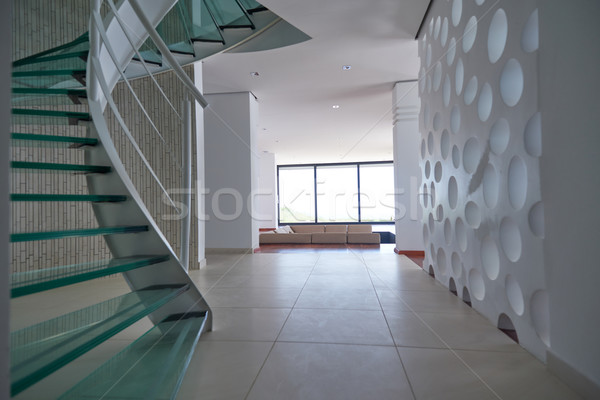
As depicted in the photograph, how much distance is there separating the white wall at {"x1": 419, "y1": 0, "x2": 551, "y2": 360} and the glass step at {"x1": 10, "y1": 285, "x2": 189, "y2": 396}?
67.1 inches

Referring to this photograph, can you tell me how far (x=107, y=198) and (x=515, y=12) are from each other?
2101mm

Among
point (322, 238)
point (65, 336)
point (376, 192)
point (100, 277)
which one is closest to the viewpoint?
point (65, 336)

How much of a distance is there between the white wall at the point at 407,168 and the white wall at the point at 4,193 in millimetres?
4784

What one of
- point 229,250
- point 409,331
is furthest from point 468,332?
point 229,250

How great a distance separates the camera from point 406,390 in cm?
132

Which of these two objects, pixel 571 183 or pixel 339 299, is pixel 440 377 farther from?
pixel 339 299

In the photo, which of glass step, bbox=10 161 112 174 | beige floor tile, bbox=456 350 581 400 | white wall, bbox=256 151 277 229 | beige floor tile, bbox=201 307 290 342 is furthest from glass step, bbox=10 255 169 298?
white wall, bbox=256 151 277 229

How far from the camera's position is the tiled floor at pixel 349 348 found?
4.35ft

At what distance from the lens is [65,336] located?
3.34 ft

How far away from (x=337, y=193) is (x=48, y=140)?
1231 centimetres

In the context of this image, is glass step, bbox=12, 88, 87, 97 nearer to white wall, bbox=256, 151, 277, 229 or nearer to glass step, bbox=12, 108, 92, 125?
glass step, bbox=12, 108, 92, 125

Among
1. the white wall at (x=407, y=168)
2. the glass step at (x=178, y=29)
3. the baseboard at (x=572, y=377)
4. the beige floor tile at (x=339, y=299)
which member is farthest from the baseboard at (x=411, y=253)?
the glass step at (x=178, y=29)

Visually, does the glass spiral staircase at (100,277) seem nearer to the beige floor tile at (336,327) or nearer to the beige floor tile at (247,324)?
the beige floor tile at (247,324)

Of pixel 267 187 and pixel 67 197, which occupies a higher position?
pixel 267 187
